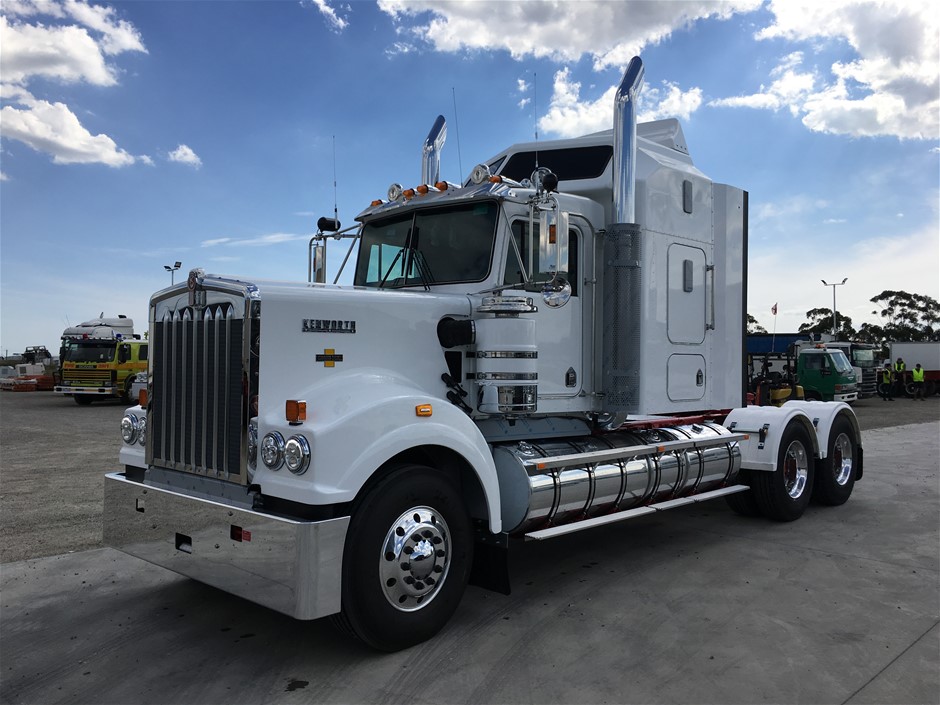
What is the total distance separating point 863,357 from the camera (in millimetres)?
32281

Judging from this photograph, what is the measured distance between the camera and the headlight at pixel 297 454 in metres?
3.90

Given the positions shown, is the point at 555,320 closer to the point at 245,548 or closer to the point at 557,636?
the point at 557,636

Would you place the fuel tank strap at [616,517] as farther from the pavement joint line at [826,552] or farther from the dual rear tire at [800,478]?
the pavement joint line at [826,552]

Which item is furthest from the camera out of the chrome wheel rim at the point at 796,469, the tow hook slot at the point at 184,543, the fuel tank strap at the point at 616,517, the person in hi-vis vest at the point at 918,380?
the person in hi-vis vest at the point at 918,380

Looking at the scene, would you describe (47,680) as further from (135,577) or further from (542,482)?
(542,482)

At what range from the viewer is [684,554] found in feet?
21.2

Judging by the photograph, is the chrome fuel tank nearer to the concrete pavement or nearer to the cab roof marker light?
the concrete pavement

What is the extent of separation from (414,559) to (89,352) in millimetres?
23820

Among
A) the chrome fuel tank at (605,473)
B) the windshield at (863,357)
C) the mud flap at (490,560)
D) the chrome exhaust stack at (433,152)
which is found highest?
the chrome exhaust stack at (433,152)

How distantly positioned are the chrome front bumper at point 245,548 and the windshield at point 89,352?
22280mm

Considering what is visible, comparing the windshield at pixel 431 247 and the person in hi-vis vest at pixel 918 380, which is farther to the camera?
the person in hi-vis vest at pixel 918 380

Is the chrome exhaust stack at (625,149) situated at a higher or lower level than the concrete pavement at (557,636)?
higher

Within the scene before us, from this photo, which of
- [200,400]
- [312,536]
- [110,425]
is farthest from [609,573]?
[110,425]

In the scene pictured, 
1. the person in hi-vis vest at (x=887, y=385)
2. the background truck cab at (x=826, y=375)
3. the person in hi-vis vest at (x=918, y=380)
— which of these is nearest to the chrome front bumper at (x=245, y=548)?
the background truck cab at (x=826, y=375)
